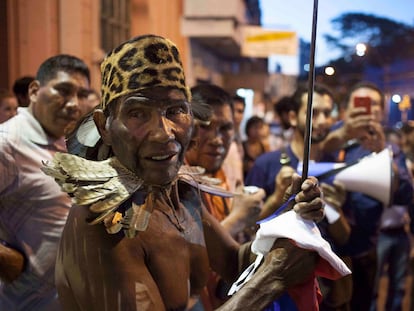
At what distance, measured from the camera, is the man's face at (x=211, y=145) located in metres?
3.61

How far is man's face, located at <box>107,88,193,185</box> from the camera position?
6.29 ft

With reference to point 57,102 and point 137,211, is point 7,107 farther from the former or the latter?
point 137,211

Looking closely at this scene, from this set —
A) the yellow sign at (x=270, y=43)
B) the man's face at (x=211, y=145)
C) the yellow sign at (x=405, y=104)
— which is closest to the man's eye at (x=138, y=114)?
the man's face at (x=211, y=145)

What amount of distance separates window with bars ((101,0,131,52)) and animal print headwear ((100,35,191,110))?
7985 millimetres

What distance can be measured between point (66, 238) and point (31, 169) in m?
1.32

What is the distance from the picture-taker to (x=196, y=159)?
362 cm

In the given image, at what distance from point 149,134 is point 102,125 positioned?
20 centimetres

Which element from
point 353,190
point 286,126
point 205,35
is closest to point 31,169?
point 353,190

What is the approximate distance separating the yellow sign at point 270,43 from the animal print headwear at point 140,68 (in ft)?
32.6

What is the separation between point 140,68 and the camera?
76.4 inches

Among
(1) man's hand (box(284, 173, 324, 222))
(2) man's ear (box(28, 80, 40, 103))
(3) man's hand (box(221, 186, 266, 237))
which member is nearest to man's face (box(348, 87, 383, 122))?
(3) man's hand (box(221, 186, 266, 237))

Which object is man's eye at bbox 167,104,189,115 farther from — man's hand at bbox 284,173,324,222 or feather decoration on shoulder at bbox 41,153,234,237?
man's hand at bbox 284,173,324,222

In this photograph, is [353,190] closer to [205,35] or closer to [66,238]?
[66,238]

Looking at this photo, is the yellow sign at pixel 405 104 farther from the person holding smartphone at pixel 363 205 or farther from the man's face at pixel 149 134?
the man's face at pixel 149 134
